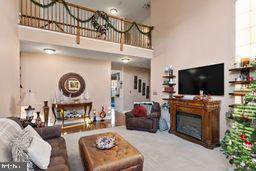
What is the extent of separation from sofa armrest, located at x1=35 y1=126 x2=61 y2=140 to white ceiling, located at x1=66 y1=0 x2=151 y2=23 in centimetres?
595

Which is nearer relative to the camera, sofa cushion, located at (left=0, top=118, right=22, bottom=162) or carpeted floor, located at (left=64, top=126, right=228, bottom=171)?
sofa cushion, located at (left=0, top=118, right=22, bottom=162)

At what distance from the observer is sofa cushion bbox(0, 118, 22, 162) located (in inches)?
55.6

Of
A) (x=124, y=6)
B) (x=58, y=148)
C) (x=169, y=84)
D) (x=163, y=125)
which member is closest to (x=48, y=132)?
(x=58, y=148)

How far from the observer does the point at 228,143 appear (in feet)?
7.37

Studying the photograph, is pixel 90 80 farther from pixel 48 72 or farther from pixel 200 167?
pixel 200 167

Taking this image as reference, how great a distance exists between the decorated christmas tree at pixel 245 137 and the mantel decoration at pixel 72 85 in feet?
17.1

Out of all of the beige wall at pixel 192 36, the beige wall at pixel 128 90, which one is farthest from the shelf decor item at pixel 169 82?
the beige wall at pixel 128 90

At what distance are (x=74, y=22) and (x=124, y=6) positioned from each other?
2720 millimetres

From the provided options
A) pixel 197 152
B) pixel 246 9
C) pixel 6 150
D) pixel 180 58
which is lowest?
pixel 197 152

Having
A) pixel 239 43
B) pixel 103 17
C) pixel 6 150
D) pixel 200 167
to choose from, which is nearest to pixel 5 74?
pixel 6 150

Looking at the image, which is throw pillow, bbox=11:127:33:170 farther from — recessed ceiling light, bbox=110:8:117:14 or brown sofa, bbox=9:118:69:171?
recessed ceiling light, bbox=110:8:117:14

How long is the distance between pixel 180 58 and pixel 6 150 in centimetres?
455

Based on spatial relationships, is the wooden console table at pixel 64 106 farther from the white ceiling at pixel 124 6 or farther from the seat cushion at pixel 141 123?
the white ceiling at pixel 124 6

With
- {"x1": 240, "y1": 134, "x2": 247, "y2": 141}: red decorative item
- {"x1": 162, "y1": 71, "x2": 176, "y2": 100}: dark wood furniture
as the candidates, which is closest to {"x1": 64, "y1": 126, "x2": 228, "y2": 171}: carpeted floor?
{"x1": 240, "y1": 134, "x2": 247, "y2": 141}: red decorative item
